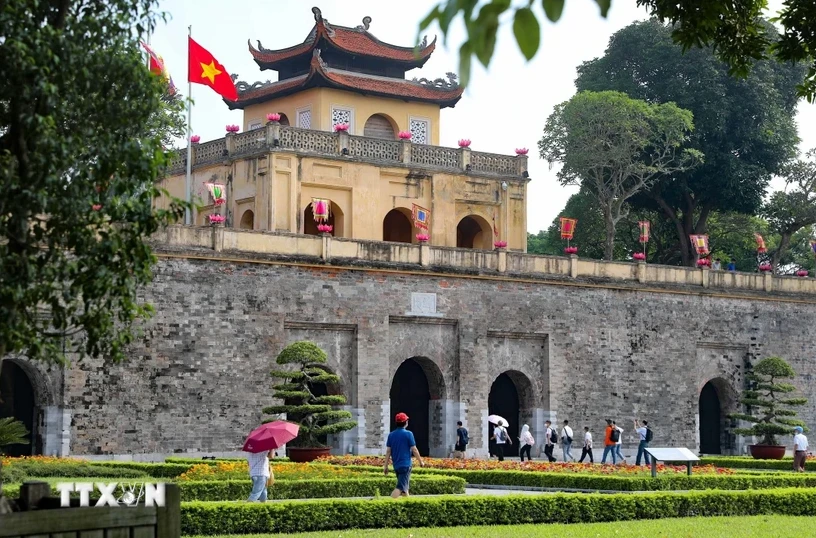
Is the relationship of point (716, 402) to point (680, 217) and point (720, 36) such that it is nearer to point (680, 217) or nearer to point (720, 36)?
point (680, 217)

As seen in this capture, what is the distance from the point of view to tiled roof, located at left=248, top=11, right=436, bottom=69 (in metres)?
38.8

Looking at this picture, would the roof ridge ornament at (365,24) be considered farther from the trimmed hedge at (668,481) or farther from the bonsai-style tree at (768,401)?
the trimmed hedge at (668,481)

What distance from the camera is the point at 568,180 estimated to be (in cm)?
4653

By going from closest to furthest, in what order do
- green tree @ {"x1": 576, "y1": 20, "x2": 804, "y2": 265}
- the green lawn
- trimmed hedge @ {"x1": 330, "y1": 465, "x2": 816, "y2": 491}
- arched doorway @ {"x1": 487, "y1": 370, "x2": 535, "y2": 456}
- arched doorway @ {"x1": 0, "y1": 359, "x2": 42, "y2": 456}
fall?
the green lawn
trimmed hedge @ {"x1": 330, "y1": 465, "x2": 816, "y2": 491}
arched doorway @ {"x1": 0, "y1": 359, "x2": 42, "y2": 456}
arched doorway @ {"x1": 487, "y1": 370, "x2": 535, "y2": 456}
green tree @ {"x1": 576, "y1": 20, "x2": 804, "y2": 265}

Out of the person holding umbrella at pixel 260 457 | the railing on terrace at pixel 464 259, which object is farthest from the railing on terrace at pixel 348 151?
the person holding umbrella at pixel 260 457

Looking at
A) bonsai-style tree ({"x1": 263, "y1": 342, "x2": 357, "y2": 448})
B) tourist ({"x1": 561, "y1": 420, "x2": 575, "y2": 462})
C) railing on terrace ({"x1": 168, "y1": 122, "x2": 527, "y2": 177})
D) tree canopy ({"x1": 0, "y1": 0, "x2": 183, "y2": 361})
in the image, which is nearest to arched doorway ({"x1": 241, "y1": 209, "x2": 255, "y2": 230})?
railing on terrace ({"x1": 168, "y1": 122, "x2": 527, "y2": 177})

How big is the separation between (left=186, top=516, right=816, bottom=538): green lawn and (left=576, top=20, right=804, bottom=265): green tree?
30.6 meters

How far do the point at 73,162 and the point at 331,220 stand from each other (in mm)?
26805

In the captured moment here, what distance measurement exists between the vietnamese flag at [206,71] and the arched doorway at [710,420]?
53.3 ft

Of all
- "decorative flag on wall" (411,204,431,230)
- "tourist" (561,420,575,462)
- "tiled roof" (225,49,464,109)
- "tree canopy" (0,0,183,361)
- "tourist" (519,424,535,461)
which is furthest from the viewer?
"tiled roof" (225,49,464,109)

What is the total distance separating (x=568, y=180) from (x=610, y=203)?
2.01 metres

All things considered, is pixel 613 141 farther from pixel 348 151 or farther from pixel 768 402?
pixel 768 402

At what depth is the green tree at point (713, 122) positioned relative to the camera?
4662 cm

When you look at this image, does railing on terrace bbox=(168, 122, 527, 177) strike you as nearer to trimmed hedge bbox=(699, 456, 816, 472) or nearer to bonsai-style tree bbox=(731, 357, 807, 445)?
bonsai-style tree bbox=(731, 357, 807, 445)
